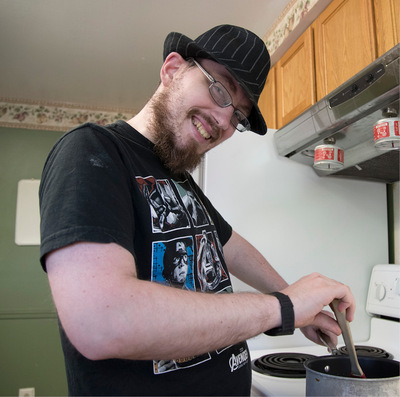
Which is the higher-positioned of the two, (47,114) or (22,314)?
(47,114)

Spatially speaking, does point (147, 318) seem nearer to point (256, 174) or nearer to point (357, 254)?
point (256, 174)

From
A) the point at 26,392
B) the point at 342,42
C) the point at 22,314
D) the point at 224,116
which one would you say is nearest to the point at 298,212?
the point at 342,42

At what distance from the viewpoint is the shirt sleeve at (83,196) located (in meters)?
0.47

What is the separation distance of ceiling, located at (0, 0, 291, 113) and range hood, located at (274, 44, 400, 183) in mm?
891

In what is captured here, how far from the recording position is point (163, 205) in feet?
2.29

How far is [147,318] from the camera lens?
463mm

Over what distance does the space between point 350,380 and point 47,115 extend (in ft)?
10.9

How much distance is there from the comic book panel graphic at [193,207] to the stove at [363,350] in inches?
19.5

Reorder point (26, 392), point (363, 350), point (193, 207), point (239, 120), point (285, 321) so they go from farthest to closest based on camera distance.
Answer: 1. point (26, 392)
2. point (363, 350)
3. point (239, 120)
4. point (193, 207)
5. point (285, 321)

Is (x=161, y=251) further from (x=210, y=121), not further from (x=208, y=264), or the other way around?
(x=210, y=121)

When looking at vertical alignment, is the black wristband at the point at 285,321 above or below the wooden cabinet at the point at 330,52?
below

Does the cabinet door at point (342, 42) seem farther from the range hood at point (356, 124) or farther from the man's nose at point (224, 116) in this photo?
the man's nose at point (224, 116)

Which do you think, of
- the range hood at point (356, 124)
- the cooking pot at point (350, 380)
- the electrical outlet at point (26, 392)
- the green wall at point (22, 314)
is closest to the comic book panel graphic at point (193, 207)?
the cooking pot at point (350, 380)

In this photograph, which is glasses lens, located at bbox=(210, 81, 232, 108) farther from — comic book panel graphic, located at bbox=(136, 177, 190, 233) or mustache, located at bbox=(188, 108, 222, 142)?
comic book panel graphic, located at bbox=(136, 177, 190, 233)
